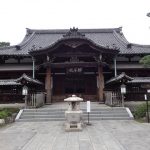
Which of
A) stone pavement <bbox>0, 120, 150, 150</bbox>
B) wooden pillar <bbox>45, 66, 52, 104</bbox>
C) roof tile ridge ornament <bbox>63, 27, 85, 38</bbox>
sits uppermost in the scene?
roof tile ridge ornament <bbox>63, 27, 85, 38</bbox>

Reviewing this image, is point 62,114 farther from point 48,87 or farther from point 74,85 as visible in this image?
point 74,85

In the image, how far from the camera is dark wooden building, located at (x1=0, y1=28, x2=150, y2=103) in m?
23.5

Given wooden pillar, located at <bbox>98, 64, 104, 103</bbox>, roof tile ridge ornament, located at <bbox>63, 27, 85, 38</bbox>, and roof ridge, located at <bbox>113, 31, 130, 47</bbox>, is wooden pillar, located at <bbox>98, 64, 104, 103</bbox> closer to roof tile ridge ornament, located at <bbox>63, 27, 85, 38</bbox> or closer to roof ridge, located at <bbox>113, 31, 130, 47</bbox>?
roof tile ridge ornament, located at <bbox>63, 27, 85, 38</bbox>

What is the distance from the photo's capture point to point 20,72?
2541 centimetres

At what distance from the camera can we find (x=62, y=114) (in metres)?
17.8

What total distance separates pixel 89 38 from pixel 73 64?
8589 mm

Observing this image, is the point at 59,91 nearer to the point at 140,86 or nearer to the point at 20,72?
the point at 20,72

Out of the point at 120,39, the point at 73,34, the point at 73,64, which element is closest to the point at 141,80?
the point at 73,64

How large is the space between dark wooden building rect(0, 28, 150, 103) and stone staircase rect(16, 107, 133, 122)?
4753 mm

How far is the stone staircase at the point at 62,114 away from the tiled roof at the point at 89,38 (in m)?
8.80

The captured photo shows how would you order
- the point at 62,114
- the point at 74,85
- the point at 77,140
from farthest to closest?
1. the point at 74,85
2. the point at 62,114
3. the point at 77,140

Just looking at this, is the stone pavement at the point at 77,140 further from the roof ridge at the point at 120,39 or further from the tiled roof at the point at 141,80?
the roof ridge at the point at 120,39

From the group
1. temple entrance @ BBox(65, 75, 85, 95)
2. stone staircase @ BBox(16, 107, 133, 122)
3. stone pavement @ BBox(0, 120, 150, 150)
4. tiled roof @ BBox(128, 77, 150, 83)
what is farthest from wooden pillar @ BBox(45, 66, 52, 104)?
stone pavement @ BBox(0, 120, 150, 150)

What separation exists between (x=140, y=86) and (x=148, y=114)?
8261 millimetres
